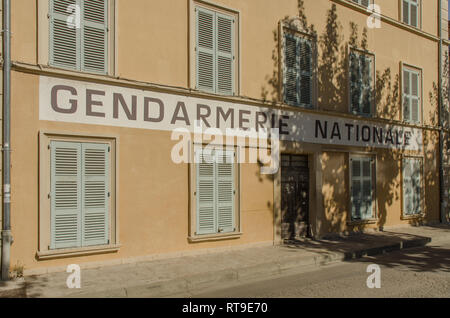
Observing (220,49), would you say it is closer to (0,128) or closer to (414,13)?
(0,128)

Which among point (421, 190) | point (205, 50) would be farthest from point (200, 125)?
→ point (421, 190)

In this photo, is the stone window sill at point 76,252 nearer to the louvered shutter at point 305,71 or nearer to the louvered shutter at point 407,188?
the louvered shutter at point 305,71

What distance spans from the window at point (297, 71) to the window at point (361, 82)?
1.73 metres

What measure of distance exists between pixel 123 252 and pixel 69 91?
9.79ft

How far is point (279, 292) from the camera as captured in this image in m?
6.83

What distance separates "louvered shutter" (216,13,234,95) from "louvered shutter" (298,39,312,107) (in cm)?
221

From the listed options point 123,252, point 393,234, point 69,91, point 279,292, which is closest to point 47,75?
point 69,91

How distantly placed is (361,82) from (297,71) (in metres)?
2.64

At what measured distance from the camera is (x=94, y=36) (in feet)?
27.1

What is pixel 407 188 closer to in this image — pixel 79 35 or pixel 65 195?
pixel 65 195

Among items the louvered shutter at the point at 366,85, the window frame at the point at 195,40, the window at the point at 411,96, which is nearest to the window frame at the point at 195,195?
the window frame at the point at 195,40

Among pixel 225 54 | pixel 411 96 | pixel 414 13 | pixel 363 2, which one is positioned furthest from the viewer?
pixel 414 13

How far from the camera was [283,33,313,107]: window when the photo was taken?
1116 cm

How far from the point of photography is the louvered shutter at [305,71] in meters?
11.5
